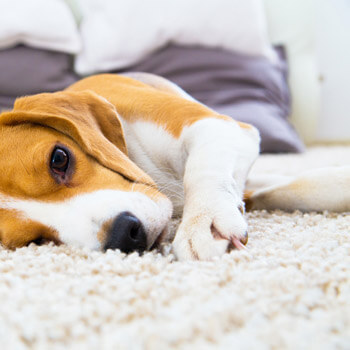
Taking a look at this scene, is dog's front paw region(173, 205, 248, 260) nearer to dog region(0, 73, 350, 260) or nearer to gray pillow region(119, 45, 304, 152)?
dog region(0, 73, 350, 260)

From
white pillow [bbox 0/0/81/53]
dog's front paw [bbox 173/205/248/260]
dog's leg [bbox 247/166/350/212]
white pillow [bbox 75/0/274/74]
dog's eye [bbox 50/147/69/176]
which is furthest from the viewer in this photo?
white pillow [bbox 75/0/274/74]

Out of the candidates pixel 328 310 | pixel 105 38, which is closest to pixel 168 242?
pixel 328 310

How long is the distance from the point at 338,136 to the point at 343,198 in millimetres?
3089

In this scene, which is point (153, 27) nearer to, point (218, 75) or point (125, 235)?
point (218, 75)

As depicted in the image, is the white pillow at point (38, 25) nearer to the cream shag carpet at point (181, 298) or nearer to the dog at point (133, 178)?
the dog at point (133, 178)

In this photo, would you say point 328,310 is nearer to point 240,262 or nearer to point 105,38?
point 240,262

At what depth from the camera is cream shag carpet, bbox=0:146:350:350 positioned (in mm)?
528

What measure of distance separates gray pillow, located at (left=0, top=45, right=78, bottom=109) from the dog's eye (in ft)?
6.13

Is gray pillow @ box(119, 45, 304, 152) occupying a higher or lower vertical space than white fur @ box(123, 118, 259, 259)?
lower

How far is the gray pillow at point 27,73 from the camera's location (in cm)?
277

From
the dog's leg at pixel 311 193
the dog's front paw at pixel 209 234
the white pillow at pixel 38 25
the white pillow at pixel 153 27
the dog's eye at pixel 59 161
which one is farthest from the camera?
the white pillow at pixel 153 27

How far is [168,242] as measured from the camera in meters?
1.03

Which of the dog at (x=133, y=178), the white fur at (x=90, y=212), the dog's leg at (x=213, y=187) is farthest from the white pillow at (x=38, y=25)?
the white fur at (x=90, y=212)

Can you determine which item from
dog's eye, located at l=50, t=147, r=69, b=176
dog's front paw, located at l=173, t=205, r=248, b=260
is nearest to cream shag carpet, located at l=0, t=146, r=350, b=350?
dog's front paw, located at l=173, t=205, r=248, b=260
